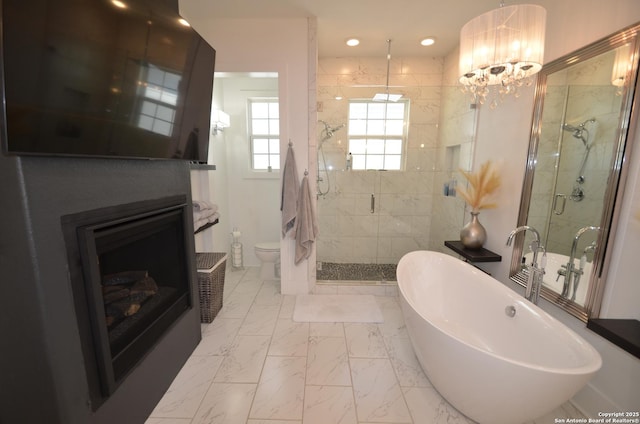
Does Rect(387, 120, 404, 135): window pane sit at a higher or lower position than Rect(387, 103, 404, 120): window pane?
lower

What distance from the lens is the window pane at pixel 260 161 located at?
11.6 ft

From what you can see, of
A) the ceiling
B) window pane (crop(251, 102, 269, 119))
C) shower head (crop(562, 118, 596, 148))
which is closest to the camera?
shower head (crop(562, 118, 596, 148))

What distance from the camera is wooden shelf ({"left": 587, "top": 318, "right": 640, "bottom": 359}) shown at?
111cm

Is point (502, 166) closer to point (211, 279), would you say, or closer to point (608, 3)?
point (608, 3)

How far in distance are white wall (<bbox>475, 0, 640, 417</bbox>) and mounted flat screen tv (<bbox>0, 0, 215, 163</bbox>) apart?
7.54ft

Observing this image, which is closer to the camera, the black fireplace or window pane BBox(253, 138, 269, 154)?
the black fireplace

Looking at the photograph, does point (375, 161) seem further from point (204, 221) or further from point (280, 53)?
point (204, 221)

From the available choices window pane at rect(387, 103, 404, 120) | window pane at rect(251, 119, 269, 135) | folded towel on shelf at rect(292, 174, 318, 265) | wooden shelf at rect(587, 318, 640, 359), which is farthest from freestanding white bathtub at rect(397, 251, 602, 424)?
window pane at rect(251, 119, 269, 135)

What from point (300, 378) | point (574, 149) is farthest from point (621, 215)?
point (300, 378)

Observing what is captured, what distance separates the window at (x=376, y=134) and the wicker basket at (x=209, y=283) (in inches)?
80.5

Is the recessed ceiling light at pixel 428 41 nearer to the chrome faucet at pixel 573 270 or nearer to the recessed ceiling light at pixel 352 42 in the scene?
the recessed ceiling light at pixel 352 42

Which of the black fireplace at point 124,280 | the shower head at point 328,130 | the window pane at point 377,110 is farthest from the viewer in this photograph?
the window pane at point 377,110

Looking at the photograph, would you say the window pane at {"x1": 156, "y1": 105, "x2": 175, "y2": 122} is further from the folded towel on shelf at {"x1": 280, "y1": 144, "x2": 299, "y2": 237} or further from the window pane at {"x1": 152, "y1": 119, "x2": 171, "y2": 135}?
the folded towel on shelf at {"x1": 280, "y1": 144, "x2": 299, "y2": 237}

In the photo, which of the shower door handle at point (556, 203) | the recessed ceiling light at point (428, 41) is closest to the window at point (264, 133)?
the recessed ceiling light at point (428, 41)
